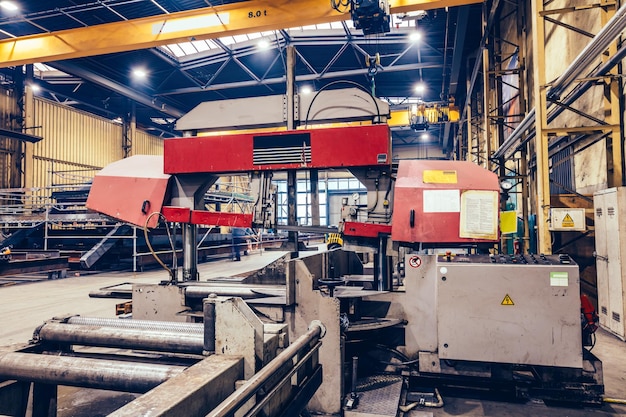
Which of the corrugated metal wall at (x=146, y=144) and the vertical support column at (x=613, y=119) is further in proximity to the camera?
the corrugated metal wall at (x=146, y=144)

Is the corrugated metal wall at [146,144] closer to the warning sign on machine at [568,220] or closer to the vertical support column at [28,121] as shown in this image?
the vertical support column at [28,121]

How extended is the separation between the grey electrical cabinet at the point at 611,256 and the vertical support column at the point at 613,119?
24 centimetres

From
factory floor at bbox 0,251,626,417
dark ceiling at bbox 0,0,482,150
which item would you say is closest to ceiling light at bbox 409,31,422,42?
dark ceiling at bbox 0,0,482,150

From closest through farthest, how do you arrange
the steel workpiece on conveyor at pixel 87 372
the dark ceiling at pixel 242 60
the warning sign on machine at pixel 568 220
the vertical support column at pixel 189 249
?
the steel workpiece on conveyor at pixel 87 372 < the vertical support column at pixel 189 249 < the warning sign on machine at pixel 568 220 < the dark ceiling at pixel 242 60

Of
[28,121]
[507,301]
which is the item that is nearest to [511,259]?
[507,301]

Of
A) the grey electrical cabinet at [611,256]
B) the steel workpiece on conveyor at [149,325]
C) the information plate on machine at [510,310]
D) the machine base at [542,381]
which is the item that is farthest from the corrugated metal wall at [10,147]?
the grey electrical cabinet at [611,256]

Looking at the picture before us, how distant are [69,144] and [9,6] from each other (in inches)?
221

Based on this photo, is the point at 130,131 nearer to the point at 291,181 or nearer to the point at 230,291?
the point at 291,181

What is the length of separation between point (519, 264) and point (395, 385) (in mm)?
985

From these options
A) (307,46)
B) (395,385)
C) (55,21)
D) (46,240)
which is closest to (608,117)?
(395,385)

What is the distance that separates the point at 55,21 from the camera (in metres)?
8.80

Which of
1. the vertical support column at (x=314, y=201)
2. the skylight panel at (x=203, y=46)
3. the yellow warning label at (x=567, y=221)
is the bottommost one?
the yellow warning label at (x=567, y=221)

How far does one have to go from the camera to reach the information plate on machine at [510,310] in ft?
6.82

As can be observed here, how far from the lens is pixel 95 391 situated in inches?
93.7
